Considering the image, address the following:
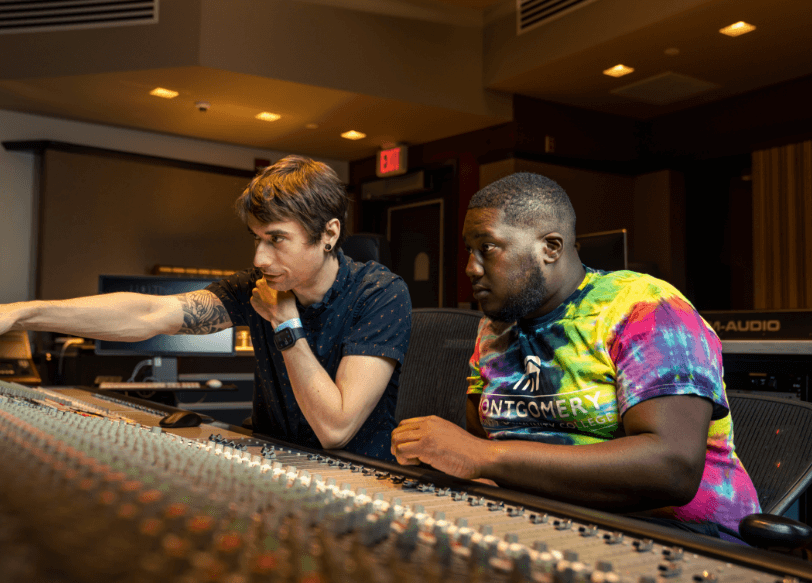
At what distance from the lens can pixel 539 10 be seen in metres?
4.81

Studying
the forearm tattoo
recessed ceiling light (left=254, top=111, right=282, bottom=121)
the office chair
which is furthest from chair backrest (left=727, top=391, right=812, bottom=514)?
recessed ceiling light (left=254, top=111, right=282, bottom=121)

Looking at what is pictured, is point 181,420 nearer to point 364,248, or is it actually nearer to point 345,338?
point 345,338

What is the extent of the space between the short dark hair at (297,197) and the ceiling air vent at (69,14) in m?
3.71

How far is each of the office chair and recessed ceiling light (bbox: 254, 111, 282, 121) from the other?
486 centimetres

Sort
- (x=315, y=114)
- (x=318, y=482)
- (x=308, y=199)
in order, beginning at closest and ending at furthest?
(x=318, y=482) → (x=308, y=199) → (x=315, y=114)

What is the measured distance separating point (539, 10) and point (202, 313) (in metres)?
3.94

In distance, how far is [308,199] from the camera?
1.47 m

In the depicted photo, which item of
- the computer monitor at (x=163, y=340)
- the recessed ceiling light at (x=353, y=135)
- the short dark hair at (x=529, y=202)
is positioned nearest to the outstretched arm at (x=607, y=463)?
the short dark hair at (x=529, y=202)

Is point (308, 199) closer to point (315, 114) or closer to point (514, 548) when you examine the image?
point (514, 548)

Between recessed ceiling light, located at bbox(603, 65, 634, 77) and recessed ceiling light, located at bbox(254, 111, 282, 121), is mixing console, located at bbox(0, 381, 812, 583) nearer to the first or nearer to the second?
recessed ceiling light, located at bbox(603, 65, 634, 77)

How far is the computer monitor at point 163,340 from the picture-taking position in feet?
10.2

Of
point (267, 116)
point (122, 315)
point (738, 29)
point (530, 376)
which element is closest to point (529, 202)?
point (530, 376)

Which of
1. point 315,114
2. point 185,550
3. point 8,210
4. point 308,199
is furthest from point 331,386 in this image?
point 8,210

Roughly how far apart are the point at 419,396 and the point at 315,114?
4.18 meters
